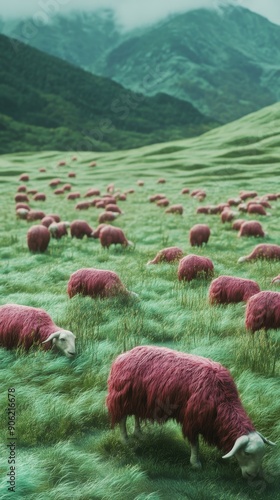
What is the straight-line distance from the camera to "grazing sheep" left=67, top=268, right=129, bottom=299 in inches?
298

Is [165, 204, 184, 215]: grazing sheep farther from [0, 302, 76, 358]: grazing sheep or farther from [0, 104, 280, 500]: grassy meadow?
[0, 302, 76, 358]: grazing sheep

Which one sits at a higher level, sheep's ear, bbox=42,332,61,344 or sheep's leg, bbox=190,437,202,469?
sheep's ear, bbox=42,332,61,344

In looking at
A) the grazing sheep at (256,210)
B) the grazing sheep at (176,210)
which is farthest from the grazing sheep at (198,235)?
the grazing sheep at (176,210)

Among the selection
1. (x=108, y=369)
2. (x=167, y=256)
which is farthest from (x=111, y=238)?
(x=108, y=369)

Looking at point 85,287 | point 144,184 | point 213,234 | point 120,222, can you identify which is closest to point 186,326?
point 85,287

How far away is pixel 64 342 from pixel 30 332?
1.66ft

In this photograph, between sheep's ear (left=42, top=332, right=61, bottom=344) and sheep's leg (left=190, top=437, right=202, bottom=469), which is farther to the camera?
sheep's ear (left=42, top=332, right=61, bottom=344)

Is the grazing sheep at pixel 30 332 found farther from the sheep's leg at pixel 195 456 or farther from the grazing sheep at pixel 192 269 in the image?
the grazing sheep at pixel 192 269

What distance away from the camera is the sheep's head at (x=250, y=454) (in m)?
3.54

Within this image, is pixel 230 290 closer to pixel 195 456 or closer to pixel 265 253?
pixel 265 253

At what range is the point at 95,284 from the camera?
772cm

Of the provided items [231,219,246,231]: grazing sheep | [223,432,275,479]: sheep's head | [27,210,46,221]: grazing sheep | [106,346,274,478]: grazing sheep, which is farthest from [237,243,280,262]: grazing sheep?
[27,210,46,221]: grazing sheep

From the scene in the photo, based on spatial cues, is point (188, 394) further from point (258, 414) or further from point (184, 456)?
point (258, 414)

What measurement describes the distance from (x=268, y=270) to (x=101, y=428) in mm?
6322
